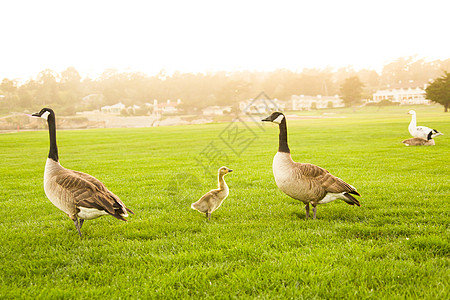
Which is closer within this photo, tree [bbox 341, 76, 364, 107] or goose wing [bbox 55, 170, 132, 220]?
goose wing [bbox 55, 170, 132, 220]

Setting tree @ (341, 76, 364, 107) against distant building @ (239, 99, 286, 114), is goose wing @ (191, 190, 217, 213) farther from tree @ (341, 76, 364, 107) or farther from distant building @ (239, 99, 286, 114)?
tree @ (341, 76, 364, 107)

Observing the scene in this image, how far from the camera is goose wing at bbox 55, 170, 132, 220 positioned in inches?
221

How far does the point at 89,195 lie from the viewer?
576cm

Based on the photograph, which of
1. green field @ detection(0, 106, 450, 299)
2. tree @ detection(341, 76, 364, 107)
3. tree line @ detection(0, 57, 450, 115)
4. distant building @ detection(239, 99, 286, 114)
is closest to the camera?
green field @ detection(0, 106, 450, 299)

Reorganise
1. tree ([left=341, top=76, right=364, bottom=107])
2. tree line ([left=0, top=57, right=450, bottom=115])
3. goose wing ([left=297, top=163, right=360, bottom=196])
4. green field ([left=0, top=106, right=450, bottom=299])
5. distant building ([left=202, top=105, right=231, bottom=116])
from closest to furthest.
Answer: green field ([left=0, top=106, right=450, bottom=299])
goose wing ([left=297, top=163, right=360, bottom=196])
tree ([left=341, top=76, right=364, bottom=107])
distant building ([left=202, top=105, right=231, bottom=116])
tree line ([left=0, top=57, right=450, bottom=115])

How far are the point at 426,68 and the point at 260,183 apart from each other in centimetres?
22266

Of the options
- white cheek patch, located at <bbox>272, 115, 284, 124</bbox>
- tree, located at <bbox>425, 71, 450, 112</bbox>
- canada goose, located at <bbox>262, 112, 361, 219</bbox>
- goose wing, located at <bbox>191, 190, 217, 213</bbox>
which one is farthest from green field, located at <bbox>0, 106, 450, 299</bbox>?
tree, located at <bbox>425, 71, 450, 112</bbox>

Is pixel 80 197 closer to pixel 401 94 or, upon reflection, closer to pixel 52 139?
pixel 52 139

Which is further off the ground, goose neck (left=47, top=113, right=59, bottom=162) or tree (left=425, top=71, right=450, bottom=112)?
tree (left=425, top=71, right=450, bottom=112)

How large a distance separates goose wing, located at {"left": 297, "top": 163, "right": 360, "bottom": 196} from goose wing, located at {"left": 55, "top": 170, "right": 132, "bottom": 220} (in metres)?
3.65

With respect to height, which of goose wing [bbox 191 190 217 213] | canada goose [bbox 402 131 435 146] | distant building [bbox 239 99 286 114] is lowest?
canada goose [bbox 402 131 435 146]

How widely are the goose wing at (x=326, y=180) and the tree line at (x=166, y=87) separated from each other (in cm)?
11580

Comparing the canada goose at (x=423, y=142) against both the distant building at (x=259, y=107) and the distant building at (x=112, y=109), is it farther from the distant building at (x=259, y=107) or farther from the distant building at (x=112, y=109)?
the distant building at (x=112, y=109)

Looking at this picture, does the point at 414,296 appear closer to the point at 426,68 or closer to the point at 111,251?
the point at 111,251
